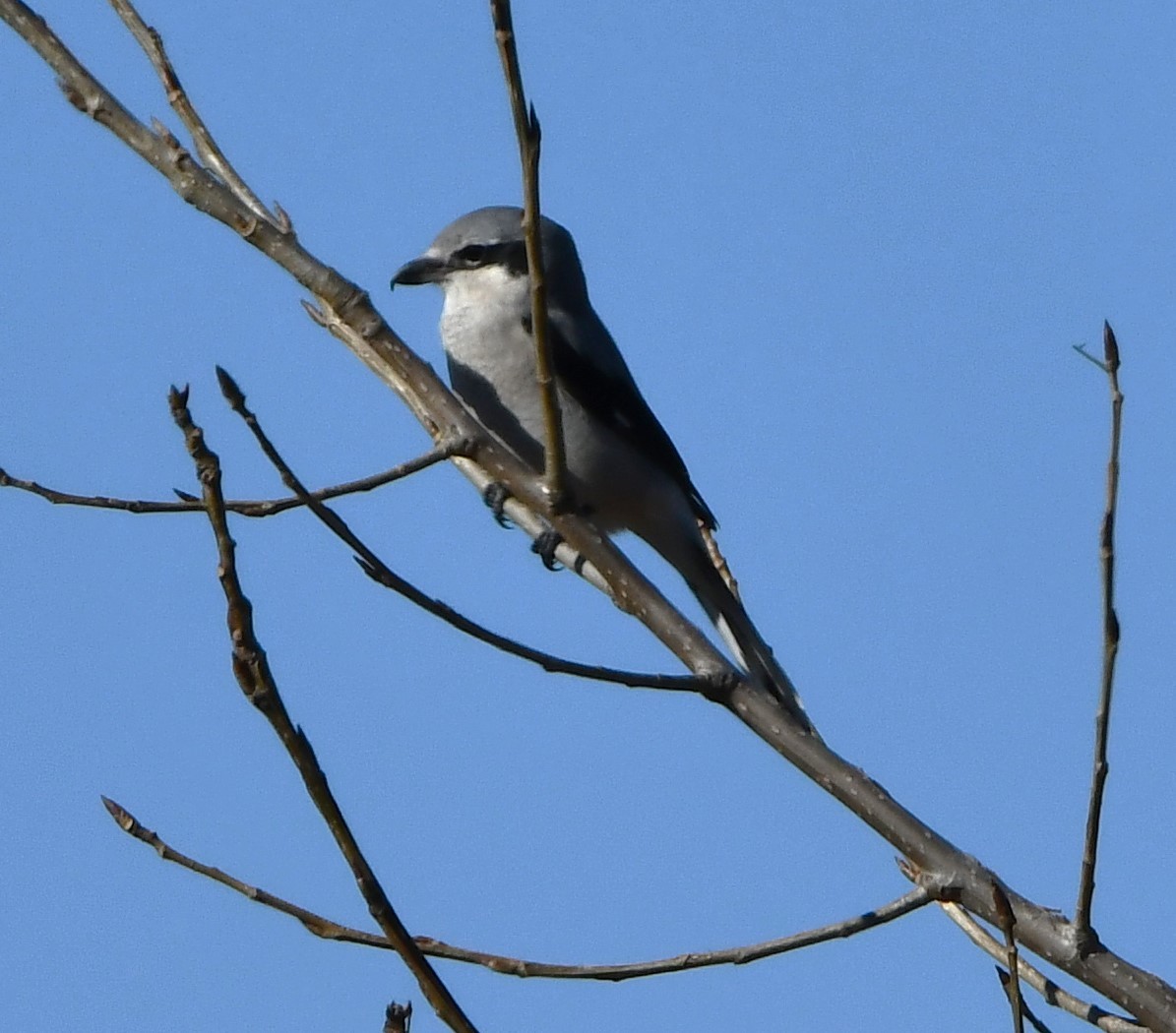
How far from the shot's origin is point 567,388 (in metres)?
5.90

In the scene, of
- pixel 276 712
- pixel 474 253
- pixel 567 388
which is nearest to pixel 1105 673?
pixel 276 712

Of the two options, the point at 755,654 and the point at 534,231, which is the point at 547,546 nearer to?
the point at 755,654

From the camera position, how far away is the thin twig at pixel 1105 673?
2379 millimetres

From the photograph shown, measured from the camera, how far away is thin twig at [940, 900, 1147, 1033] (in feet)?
8.15

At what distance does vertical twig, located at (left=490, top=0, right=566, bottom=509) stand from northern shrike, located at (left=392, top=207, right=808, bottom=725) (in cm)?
260

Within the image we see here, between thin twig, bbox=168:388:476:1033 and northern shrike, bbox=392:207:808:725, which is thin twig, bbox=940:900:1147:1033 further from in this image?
northern shrike, bbox=392:207:808:725

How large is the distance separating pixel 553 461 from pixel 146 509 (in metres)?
0.93

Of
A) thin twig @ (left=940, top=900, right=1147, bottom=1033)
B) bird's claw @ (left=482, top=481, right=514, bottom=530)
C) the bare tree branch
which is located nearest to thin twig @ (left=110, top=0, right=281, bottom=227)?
the bare tree branch

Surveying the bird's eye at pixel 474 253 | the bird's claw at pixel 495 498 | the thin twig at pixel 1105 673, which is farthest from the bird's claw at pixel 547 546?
the thin twig at pixel 1105 673

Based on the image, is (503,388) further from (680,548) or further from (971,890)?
(971,890)

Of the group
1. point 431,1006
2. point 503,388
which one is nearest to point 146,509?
point 431,1006

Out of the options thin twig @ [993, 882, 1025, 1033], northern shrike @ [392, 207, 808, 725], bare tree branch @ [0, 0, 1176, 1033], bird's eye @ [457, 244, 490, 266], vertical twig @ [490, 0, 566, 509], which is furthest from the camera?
bird's eye @ [457, 244, 490, 266]

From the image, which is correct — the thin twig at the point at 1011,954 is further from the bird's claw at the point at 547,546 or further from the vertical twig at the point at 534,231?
the bird's claw at the point at 547,546

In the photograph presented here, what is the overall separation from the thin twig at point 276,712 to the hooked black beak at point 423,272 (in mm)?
4384
